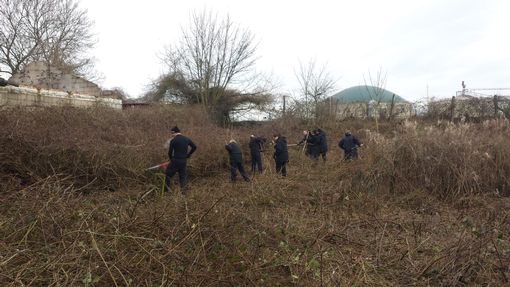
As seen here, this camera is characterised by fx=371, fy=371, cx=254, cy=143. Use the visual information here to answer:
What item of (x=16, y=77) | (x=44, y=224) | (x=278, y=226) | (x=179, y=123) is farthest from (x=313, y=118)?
(x=44, y=224)

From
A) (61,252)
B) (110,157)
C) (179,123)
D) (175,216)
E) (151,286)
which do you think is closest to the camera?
(151,286)

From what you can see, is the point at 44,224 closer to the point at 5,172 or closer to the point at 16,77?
the point at 5,172

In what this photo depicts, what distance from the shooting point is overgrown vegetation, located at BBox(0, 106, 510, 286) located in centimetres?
351

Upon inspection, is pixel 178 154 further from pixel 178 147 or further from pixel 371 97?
pixel 371 97

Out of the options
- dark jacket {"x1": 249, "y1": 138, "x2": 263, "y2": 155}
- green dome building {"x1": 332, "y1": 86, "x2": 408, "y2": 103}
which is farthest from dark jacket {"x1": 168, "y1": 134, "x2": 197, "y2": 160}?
green dome building {"x1": 332, "y1": 86, "x2": 408, "y2": 103}

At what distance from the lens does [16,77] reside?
58.2 ft

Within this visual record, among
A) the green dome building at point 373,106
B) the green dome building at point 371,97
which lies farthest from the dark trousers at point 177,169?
the green dome building at point 371,97

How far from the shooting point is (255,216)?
210 inches

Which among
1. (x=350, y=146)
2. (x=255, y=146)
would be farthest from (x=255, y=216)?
(x=350, y=146)

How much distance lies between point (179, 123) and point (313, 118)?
27.8 feet

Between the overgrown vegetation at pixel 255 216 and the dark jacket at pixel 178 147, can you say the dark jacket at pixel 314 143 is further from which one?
the dark jacket at pixel 178 147

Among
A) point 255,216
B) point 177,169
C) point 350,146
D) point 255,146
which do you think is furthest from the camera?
point 350,146

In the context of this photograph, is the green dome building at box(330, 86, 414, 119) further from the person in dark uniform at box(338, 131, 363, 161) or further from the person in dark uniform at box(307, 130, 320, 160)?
the person in dark uniform at box(338, 131, 363, 161)

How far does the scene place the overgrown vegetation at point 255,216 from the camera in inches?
138
